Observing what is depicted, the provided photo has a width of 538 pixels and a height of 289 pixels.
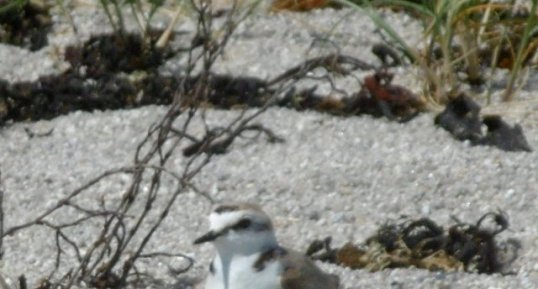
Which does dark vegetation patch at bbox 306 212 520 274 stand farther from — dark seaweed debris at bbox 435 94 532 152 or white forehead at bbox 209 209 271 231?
dark seaweed debris at bbox 435 94 532 152

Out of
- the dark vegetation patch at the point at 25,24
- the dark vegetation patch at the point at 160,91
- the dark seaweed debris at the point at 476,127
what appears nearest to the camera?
the dark seaweed debris at the point at 476,127

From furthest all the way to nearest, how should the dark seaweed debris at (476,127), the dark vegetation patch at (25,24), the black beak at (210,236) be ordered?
the dark vegetation patch at (25,24) → the dark seaweed debris at (476,127) → the black beak at (210,236)

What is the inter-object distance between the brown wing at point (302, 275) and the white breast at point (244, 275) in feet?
0.08

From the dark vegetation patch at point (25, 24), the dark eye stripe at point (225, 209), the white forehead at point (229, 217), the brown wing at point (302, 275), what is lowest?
the brown wing at point (302, 275)

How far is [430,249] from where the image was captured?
14.3 ft

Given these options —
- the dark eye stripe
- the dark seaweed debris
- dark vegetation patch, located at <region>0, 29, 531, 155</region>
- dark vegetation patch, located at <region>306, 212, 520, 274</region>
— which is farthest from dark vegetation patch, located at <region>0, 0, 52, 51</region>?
the dark eye stripe

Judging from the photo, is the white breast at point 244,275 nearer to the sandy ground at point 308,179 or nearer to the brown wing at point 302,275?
the brown wing at point 302,275

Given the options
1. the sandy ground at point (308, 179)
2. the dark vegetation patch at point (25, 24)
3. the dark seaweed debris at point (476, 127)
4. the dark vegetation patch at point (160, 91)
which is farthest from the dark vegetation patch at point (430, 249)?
the dark vegetation patch at point (25, 24)

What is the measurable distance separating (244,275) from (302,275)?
0.44 feet

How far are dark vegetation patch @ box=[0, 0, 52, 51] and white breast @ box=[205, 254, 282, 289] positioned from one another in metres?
2.34

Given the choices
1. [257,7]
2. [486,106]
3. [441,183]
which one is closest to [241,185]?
A: [441,183]

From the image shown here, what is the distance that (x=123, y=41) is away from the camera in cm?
586

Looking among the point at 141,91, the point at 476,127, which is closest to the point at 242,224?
the point at 476,127

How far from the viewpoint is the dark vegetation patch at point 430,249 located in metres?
4.29
